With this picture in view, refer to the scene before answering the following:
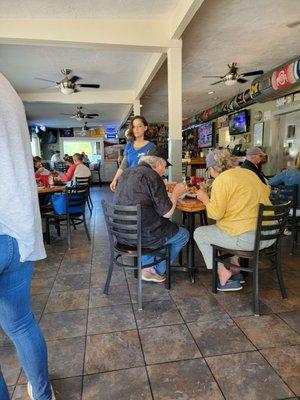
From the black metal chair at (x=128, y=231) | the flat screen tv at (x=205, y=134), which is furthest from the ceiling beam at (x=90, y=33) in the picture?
the flat screen tv at (x=205, y=134)

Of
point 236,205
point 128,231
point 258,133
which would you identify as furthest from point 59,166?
point 236,205

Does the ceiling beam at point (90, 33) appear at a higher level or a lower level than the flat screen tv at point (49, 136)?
higher

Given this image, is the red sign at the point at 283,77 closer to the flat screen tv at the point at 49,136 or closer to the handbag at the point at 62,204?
the handbag at the point at 62,204

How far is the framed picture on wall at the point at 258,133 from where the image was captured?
733 cm

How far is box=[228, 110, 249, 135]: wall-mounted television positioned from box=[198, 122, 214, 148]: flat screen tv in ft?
5.20

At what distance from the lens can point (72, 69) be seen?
5340 mm

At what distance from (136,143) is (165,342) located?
2.24 metres

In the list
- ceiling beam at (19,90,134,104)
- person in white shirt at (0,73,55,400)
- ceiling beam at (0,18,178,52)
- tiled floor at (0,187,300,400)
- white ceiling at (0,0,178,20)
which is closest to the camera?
person in white shirt at (0,73,55,400)

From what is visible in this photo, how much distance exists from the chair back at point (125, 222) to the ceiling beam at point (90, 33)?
236 centimetres

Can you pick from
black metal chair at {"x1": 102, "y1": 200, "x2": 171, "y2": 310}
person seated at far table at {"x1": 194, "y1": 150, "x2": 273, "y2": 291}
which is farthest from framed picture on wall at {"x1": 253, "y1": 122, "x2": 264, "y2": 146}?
black metal chair at {"x1": 102, "y1": 200, "x2": 171, "y2": 310}

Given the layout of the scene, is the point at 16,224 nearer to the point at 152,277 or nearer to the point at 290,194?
the point at 152,277

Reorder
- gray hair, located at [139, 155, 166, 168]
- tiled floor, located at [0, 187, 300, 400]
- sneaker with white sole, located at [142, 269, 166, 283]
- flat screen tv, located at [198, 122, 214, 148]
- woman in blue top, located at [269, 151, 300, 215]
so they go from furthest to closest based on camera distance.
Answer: flat screen tv, located at [198, 122, 214, 148], woman in blue top, located at [269, 151, 300, 215], sneaker with white sole, located at [142, 269, 166, 283], gray hair, located at [139, 155, 166, 168], tiled floor, located at [0, 187, 300, 400]

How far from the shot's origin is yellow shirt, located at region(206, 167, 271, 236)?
7.25 feet

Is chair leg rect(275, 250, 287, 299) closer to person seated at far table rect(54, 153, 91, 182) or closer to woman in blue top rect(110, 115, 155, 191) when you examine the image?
woman in blue top rect(110, 115, 155, 191)
